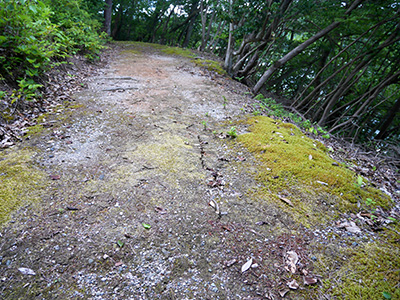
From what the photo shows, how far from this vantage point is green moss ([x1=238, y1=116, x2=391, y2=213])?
2668mm

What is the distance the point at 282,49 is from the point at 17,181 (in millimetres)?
9879

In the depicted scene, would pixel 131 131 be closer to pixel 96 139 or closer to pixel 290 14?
pixel 96 139

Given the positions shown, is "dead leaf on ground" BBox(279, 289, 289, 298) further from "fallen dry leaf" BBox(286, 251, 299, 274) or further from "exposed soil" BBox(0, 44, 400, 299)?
"fallen dry leaf" BBox(286, 251, 299, 274)

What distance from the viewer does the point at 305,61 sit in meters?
11.1

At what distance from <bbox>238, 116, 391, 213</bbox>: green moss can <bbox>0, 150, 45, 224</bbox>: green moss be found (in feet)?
8.67

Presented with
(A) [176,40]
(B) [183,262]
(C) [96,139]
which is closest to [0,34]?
(C) [96,139]

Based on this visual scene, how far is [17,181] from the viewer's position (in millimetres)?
2250

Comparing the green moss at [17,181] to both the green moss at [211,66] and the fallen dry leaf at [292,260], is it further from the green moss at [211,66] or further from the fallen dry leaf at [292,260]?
the green moss at [211,66]

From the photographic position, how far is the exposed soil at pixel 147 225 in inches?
63.1

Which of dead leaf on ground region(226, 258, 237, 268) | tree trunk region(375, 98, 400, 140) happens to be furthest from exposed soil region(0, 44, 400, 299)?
tree trunk region(375, 98, 400, 140)

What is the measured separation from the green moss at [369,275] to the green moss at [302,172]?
578 mm

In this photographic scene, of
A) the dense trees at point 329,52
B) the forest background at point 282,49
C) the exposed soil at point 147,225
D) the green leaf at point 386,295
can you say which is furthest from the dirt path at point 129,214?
the dense trees at point 329,52

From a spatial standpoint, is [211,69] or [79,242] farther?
[211,69]

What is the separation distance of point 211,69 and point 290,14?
3267mm
